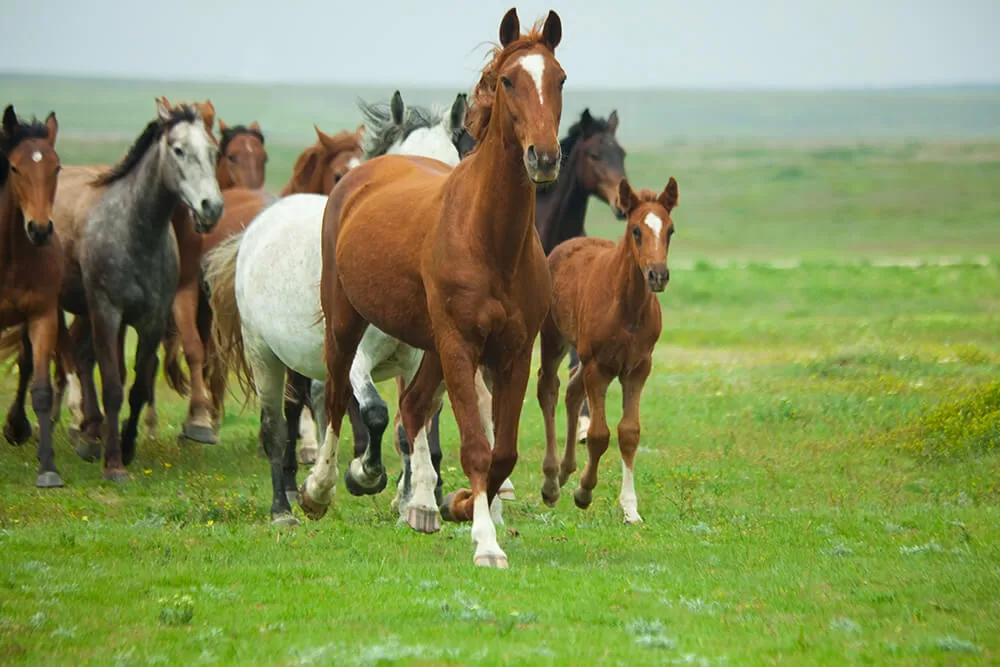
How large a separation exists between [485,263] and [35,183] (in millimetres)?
5551

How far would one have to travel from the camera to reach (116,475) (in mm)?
11453

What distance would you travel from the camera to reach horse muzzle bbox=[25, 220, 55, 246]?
11.0 m

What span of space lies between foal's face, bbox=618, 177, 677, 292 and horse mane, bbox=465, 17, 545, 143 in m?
2.46

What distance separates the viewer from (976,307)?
26.9 m

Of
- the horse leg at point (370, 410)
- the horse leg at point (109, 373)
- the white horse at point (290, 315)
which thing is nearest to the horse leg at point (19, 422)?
the horse leg at point (109, 373)

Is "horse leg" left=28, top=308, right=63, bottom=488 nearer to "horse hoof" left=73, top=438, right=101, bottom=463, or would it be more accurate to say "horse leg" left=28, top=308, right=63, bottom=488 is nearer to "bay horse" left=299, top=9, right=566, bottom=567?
"horse hoof" left=73, top=438, right=101, bottom=463

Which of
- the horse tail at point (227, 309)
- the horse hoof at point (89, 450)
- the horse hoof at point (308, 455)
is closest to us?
the horse tail at point (227, 309)

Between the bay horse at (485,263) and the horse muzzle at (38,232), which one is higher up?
→ the bay horse at (485,263)

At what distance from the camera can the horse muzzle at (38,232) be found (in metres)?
11.0

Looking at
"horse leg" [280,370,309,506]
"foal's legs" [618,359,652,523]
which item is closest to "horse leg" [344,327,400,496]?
"horse leg" [280,370,309,506]

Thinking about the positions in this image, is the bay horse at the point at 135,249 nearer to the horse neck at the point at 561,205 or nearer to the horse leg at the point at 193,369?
the horse leg at the point at 193,369

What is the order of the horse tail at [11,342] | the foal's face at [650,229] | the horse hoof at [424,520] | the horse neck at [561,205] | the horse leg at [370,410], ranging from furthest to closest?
the horse neck at [561,205]
the horse tail at [11,342]
the foal's face at [650,229]
the horse leg at [370,410]
the horse hoof at [424,520]

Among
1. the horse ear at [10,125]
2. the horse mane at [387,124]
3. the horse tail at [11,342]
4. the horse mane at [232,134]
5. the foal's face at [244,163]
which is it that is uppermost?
the horse mane at [387,124]

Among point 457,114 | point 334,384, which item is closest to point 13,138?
point 457,114
